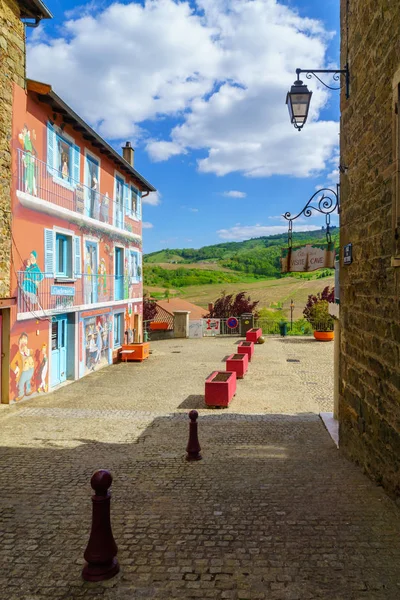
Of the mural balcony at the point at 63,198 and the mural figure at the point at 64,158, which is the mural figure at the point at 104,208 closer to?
the mural balcony at the point at 63,198

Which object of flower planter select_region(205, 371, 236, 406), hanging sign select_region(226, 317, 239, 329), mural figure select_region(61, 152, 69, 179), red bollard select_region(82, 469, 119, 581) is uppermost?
mural figure select_region(61, 152, 69, 179)

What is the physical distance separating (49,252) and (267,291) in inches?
2967

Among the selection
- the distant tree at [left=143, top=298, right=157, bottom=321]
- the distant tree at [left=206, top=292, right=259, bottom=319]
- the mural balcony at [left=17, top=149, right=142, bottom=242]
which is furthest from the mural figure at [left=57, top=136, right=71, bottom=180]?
the distant tree at [left=206, top=292, right=259, bottom=319]

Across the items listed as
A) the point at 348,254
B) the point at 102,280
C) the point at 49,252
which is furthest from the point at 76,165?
the point at 348,254

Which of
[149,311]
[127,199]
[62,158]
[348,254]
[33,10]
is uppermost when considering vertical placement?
[33,10]

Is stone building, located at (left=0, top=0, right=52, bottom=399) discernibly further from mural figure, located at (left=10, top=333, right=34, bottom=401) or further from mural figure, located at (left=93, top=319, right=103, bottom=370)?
mural figure, located at (left=93, top=319, right=103, bottom=370)

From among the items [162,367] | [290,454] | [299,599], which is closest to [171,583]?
[299,599]

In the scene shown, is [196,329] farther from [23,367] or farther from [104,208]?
[23,367]

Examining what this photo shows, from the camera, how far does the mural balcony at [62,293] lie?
36.5 feet

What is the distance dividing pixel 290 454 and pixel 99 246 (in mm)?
11426

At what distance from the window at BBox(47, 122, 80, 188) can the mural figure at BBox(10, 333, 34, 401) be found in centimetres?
487

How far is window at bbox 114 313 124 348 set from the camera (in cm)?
1840

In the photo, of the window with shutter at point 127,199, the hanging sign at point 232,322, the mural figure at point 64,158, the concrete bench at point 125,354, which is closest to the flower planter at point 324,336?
the hanging sign at point 232,322

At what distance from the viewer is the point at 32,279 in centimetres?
1141
